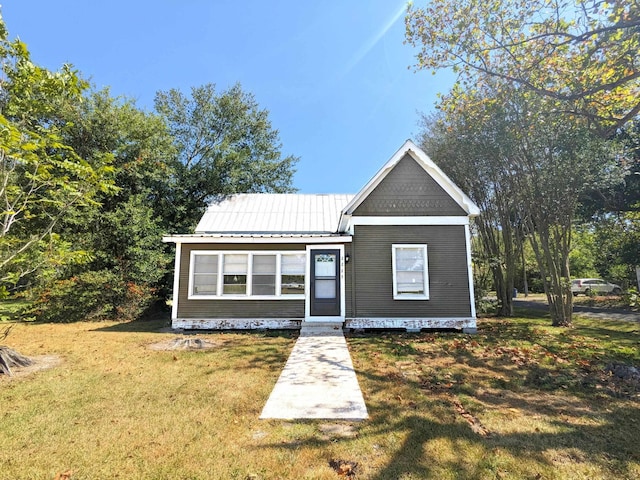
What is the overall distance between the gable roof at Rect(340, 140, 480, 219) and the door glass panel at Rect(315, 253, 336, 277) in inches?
66.1

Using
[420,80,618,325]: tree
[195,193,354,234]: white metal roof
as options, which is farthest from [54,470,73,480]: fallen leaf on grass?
[420,80,618,325]: tree

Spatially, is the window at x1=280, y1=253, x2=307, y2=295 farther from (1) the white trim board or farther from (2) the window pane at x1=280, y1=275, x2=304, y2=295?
(1) the white trim board

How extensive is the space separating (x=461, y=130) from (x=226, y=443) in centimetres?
1395

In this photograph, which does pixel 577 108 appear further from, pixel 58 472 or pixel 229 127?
pixel 229 127

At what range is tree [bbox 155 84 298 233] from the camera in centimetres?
2048

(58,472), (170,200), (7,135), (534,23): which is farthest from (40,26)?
(534,23)

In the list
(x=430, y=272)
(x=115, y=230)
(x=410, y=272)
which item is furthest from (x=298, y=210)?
(x=115, y=230)

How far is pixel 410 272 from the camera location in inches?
449

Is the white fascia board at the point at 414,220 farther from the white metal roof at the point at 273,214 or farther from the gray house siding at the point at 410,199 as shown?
the white metal roof at the point at 273,214

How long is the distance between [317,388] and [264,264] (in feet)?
23.0

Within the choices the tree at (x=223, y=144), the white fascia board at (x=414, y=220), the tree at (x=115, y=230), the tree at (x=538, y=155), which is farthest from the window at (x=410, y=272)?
the tree at (x=223, y=144)

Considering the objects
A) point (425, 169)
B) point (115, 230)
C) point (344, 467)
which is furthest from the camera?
point (115, 230)

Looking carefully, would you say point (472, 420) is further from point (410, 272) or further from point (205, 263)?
point (205, 263)

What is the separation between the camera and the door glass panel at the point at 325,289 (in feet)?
38.8
